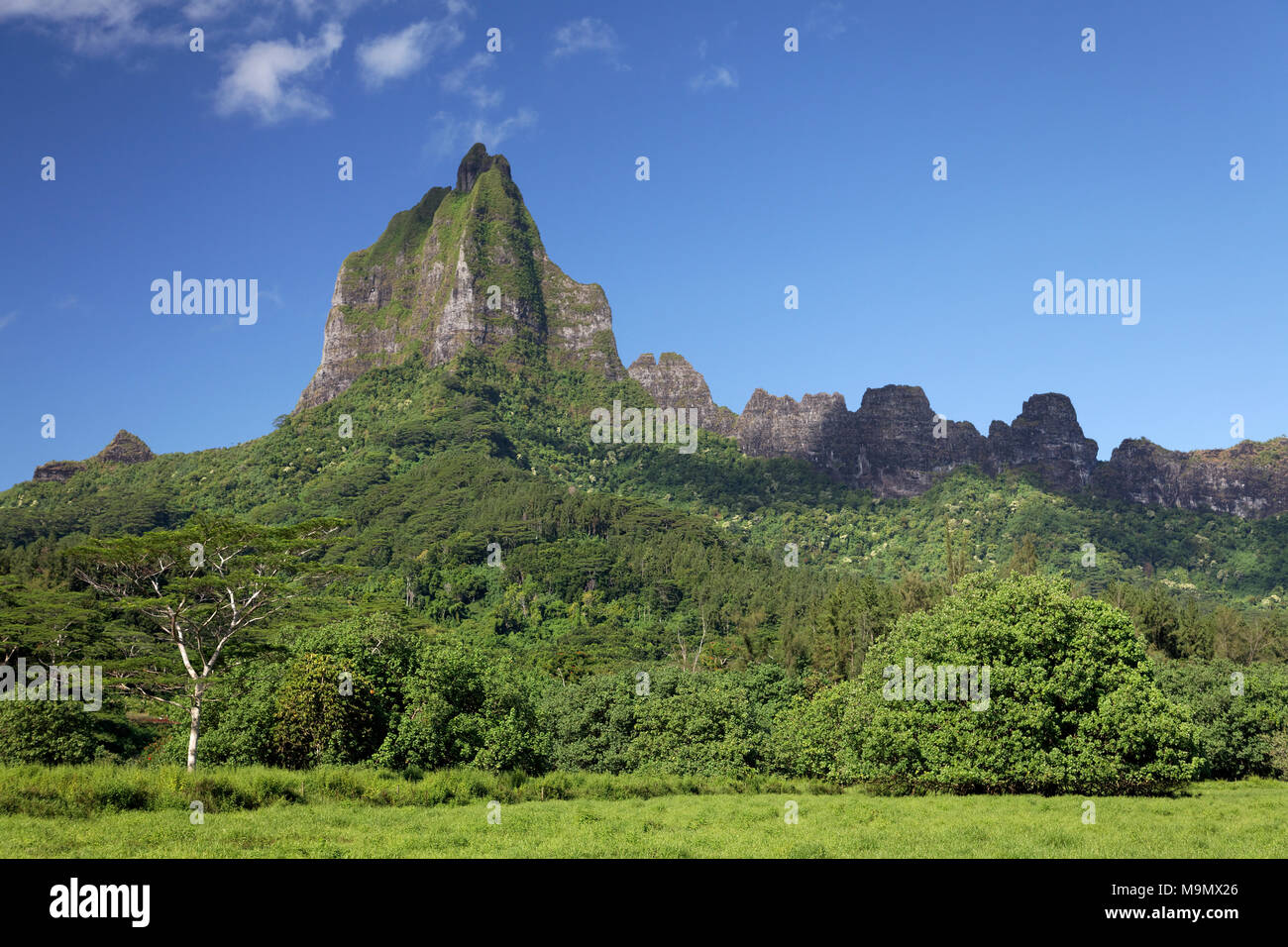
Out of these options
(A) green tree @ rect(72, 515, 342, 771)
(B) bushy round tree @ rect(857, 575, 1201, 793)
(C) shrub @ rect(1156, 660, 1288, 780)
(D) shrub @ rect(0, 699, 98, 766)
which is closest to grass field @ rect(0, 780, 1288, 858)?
(B) bushy round tree @ rect(857, 575, 1201, 793)

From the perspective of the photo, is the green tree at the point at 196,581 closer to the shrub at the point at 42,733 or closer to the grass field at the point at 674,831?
the shrub at the point at 42,733

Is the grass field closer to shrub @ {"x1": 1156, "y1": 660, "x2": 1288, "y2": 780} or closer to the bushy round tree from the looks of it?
the bushy round tree

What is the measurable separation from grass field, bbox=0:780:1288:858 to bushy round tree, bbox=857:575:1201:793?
3237 mm

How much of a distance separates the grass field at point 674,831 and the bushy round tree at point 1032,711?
3.24m

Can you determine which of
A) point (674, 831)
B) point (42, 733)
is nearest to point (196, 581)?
point (42, 733)

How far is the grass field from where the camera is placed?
59.8 feet

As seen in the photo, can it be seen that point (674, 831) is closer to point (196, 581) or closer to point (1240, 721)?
point (196, 581)

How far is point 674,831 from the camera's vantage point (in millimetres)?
23312

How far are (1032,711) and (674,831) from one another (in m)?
17.7

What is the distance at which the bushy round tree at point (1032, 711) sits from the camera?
33500 mm

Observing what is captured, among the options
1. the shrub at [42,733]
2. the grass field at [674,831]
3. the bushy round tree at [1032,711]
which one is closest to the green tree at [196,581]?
the shrub at [42,733]
